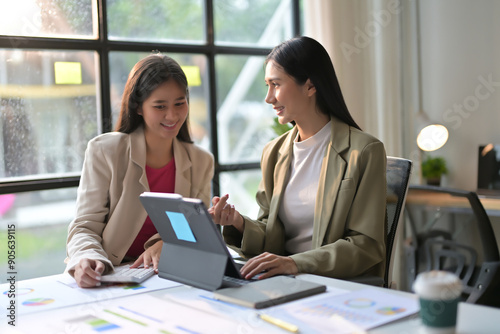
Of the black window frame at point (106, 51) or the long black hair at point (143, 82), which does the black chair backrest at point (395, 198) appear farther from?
the black window frame at point (106, 51)

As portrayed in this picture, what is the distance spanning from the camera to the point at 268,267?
64.2 inches

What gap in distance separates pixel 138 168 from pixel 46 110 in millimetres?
1194

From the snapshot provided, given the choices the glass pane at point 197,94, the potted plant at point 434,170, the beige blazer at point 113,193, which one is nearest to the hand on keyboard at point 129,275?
the beige blazer at point 113,193

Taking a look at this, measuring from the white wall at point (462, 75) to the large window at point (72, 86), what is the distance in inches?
53.6

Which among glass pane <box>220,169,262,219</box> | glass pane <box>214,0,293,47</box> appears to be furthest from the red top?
glass pane <box>214,0,293,47</box>

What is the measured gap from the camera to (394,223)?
76.0 inches

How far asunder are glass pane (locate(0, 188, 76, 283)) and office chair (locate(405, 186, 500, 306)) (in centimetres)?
191

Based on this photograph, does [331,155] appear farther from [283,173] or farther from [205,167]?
[205,167]

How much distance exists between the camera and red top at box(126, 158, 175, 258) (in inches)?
84.3

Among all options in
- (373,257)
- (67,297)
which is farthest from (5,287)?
(373,257)

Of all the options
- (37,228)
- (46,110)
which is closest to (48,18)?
(46,110)

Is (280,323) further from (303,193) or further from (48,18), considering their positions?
(48,18)

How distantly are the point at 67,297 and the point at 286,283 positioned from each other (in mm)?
609

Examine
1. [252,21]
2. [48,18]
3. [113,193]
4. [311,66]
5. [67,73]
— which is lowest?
[113,193]
